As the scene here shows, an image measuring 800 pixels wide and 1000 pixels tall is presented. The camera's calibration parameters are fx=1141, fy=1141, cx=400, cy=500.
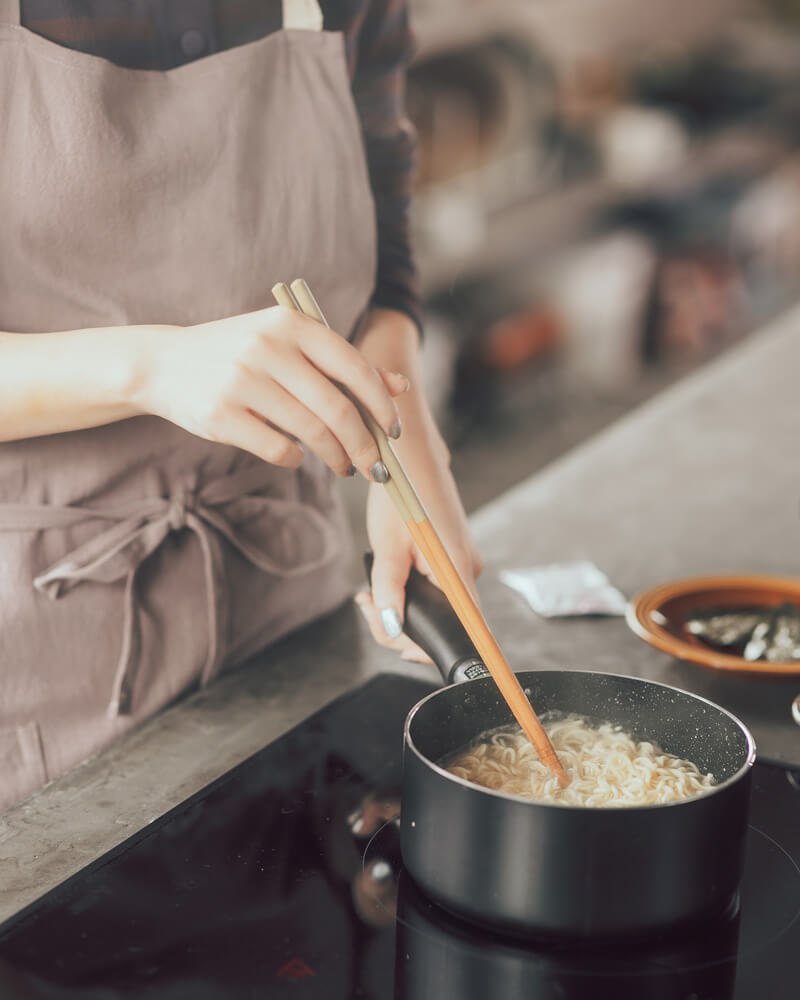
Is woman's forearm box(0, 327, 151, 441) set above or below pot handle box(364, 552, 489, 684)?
above

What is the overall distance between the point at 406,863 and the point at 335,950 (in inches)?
2.7

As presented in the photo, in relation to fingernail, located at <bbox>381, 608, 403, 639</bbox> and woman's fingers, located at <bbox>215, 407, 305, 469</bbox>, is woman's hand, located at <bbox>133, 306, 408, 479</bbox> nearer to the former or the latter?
woman's fingers, located at <bbox>215, 407, 305, 469</bbox>

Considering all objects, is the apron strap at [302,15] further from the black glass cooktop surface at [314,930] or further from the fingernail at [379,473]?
the black glass cooktop surface at [314,930]

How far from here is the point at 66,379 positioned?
879mm

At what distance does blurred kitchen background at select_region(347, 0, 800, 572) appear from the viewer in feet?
13.3

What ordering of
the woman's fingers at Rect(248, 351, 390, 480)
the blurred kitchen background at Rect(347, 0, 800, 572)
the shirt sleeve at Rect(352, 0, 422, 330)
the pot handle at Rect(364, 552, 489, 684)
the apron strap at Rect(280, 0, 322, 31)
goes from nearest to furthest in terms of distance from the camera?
1. the woman's fingers at Rect(248, 351, 390, 480)
2. the pot handle at Rect(364, 552, 489, 684)
3. the apron strap at Rect(280, 0, 322, 31)
4. the shirt sleeve at Rect(352, 0, 422, 330)
5. the blurred kitchen background at Rect(347, 0, 800, 572)

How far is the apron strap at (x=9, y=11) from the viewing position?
92 centimetres

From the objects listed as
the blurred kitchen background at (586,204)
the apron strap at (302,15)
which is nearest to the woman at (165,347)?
the apron strap at (302,15)

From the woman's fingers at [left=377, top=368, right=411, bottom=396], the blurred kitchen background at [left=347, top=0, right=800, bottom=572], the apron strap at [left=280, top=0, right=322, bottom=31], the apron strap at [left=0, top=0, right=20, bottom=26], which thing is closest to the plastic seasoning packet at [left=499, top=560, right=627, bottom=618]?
the woman's fingers at [left=377, top=368, right=411, bottom=396]

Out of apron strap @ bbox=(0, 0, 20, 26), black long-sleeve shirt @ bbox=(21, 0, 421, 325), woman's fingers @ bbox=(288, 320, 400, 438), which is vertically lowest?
woman's fingers @ bbox=(288, 320, 400, 438)

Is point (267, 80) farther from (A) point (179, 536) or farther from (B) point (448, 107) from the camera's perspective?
(B) point (448, 107)

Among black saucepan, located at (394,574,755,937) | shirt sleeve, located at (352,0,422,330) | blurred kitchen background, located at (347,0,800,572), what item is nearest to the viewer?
black saucepan, located at (394,574,755,937)

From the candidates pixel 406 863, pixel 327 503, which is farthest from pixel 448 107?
pixel 406 863

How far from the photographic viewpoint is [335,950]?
2.36ft
